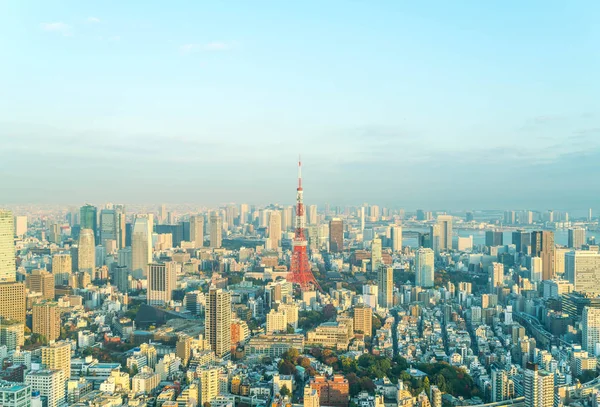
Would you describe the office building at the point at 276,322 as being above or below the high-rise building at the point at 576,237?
below

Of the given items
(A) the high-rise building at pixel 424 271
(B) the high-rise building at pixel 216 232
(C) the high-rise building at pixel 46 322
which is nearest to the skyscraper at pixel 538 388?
(C) the high-rise building at pixel 46 322

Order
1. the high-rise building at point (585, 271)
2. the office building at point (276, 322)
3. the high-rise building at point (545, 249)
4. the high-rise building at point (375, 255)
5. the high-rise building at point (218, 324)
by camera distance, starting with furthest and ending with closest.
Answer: the high-rise building at point (375, 255), the high-rise building at point (545, 249), the high-rise building at point (585, 271), the office building at point (276, 322), the high-rise building at point (218, 324)

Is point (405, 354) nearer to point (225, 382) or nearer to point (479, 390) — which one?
point (479, 390)

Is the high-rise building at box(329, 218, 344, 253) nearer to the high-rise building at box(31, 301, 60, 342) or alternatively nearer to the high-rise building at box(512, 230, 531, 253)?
the high-rise building at box(512, 230, 531, 253)

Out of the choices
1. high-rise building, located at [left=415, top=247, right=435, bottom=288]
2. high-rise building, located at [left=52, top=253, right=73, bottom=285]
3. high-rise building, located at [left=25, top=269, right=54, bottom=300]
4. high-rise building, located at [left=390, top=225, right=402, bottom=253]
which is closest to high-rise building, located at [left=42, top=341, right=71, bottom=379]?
high-rise building, located at [left=25, top=269, right=54, bottom=300]

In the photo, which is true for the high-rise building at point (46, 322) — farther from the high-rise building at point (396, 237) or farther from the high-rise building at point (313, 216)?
the high-rise building at point (396, 237)

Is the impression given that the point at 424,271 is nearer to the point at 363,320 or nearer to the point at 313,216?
the point at 363,320

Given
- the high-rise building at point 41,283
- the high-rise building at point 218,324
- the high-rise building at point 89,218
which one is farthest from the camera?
the high-rise building at point 89,218
